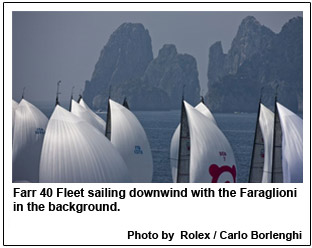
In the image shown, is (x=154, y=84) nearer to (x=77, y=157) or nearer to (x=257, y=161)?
(x=257, y=161)

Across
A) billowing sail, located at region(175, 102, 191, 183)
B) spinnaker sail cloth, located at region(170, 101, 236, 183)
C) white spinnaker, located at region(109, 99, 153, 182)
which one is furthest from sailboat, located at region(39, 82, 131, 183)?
white spinnaker, located at region(109, 99, 153, 182)

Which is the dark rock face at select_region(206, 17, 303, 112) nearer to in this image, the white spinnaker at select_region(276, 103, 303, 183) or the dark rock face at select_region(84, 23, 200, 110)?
the dark rock face at select_region(84, 23, 200, 110)

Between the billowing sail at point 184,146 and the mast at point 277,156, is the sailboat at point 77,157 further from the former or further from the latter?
the mast at point 277,156

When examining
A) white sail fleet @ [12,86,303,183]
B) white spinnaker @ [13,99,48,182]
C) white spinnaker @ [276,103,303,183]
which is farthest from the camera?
white spinnaker @ [13,99,48,182]

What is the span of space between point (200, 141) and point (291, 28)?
17486 centimetres

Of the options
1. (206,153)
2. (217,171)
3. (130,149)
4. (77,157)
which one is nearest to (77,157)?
(77,157)

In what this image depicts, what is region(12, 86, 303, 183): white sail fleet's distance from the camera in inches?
786

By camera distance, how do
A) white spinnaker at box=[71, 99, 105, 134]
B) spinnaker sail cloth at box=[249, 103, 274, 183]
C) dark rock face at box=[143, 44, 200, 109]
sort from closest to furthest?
spinnaker sail cloth at box=[249, 103, 274, 183] → white spinnaker at box=[71, 99, 105, 134] → dark rock face at box=[143, 44, 200, 109]

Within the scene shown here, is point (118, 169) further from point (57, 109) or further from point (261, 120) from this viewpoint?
point (261, 120)

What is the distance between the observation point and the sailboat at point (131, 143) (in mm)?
26328

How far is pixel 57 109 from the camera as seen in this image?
70.2ft

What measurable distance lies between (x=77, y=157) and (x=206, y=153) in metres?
5.46

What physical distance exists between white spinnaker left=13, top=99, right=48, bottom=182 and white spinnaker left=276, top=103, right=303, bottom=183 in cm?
1045
